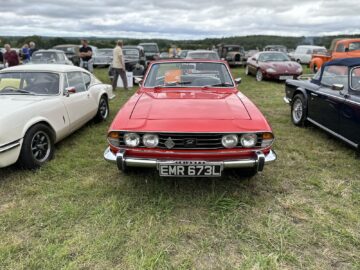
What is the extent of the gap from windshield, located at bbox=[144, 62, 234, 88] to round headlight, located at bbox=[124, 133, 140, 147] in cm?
157

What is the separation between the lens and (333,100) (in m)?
4.98

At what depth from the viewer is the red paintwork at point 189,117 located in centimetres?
310

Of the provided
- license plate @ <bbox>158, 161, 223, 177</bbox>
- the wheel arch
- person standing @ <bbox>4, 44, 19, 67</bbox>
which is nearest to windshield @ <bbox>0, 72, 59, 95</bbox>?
the wheel arch

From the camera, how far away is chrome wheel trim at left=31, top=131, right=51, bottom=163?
4160 mm

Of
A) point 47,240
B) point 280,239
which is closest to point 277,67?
point 280,239

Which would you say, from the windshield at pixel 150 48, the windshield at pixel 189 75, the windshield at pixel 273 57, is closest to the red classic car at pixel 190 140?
the windshield at pixel 189 75

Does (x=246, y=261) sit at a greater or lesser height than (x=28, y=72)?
lesser

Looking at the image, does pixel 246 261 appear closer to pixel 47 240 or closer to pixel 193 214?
pixel 193 214

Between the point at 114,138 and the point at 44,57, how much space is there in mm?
11377

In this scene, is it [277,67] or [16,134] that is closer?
[16,134]

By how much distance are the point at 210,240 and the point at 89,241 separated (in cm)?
109

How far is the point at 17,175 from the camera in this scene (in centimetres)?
403

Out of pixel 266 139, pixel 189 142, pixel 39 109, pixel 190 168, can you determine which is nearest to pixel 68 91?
pixel 39 109

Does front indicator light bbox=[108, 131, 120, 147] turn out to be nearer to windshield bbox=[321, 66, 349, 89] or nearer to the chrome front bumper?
the chrome front bumper
